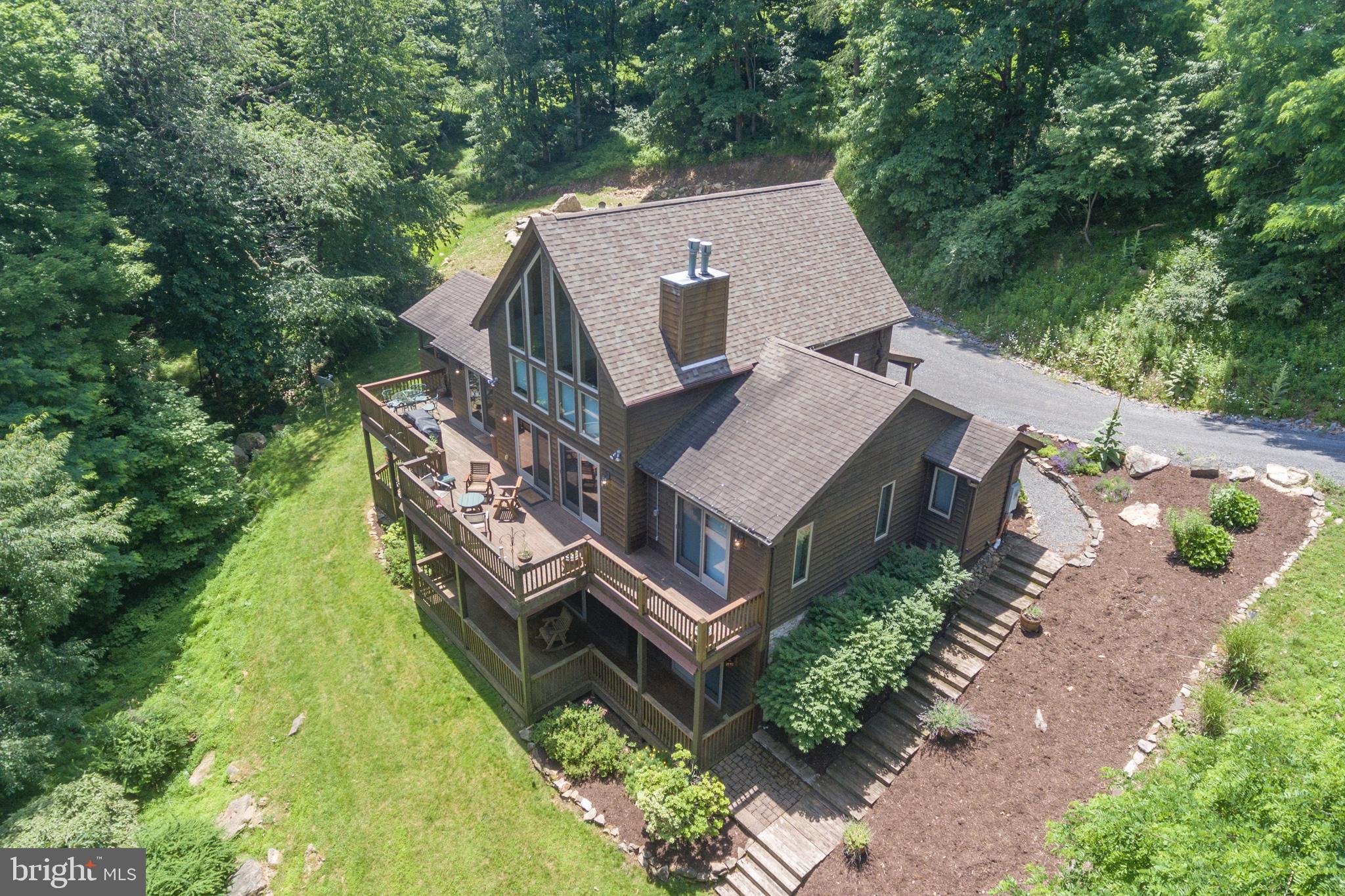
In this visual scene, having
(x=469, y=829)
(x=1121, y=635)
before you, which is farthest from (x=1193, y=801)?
(x=469, y=829)

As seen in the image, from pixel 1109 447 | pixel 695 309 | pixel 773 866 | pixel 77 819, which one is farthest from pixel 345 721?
pixel 1109 447

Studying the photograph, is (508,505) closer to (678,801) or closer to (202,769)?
(678,801)

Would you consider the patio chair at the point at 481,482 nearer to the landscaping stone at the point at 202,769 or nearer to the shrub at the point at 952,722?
the landscaping stone at the point at 202,769

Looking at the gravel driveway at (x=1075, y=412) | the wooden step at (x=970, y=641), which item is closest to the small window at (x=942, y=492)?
Result: the wooden step at (x=970, y=641)

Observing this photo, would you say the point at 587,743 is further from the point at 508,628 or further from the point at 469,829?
the point at 508,628

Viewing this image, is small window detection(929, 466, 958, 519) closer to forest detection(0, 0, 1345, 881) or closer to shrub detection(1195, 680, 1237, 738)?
shrub detection(1195, 680, 1237, 738)
